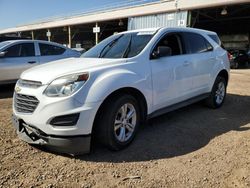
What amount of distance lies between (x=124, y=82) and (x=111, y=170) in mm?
1215

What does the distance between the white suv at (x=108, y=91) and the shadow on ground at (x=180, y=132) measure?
0.23m

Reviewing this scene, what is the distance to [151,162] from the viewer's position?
374cm

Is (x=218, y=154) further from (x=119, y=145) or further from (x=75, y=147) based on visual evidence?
(x=75, y=147)

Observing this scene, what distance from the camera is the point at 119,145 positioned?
4.00m

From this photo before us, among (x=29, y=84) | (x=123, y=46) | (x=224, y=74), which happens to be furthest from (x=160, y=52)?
(x=224, y=74)

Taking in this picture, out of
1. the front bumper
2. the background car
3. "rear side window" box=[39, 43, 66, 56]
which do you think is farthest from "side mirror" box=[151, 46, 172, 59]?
the background car

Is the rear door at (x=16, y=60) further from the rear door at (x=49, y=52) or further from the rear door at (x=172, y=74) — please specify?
the rear door at (x=172, y=74)

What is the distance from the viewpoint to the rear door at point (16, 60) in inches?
317

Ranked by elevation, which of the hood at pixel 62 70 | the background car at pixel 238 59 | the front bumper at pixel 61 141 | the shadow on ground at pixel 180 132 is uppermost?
the hood at pixel 62 70

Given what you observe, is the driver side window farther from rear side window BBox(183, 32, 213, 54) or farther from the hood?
the hood

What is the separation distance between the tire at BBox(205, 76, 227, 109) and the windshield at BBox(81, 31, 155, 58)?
2.37 meters

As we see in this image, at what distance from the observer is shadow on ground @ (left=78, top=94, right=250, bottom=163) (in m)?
3.96

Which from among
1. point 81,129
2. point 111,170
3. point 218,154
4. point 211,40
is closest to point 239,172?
point 218,154

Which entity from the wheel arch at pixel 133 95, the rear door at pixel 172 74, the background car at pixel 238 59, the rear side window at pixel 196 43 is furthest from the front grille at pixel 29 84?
the background car at pixel 238 59
